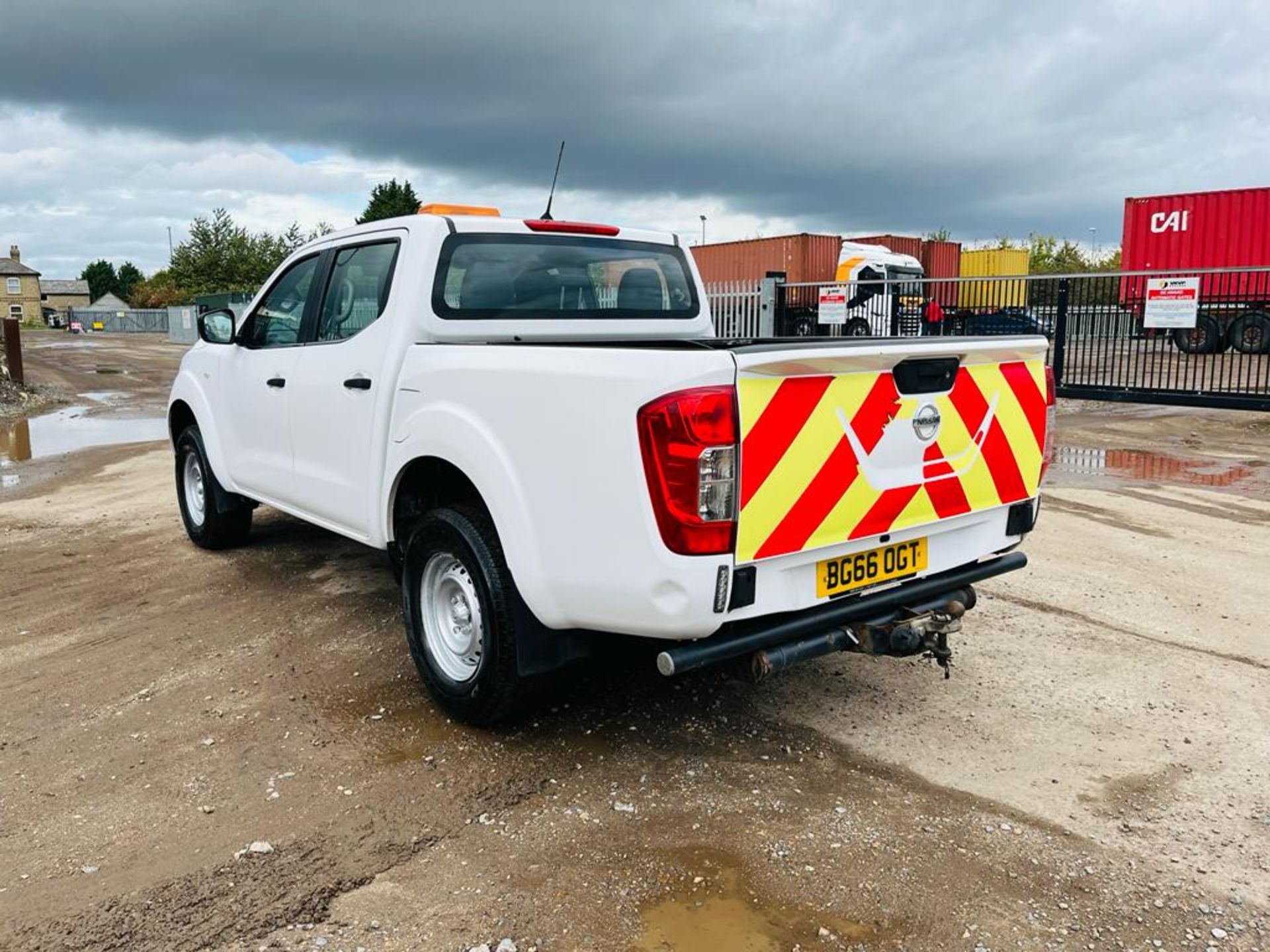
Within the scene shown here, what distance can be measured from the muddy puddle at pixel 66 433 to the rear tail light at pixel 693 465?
9.58 meters

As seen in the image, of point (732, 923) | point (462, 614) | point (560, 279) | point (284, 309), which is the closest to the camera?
point (732, 923)

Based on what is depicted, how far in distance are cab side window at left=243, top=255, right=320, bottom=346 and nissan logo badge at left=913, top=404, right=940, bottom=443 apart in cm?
316

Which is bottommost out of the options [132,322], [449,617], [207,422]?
[449,617]

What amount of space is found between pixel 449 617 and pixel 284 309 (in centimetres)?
233

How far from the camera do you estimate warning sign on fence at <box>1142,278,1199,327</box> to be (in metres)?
12.1

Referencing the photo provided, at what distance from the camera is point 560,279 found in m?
4.71

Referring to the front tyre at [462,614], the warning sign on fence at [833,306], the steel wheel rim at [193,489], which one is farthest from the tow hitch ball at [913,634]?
the warning sign on fence at [833,306]

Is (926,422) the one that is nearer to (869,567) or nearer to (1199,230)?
(869,567)

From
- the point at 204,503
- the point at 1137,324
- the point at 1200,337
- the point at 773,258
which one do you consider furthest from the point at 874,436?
the point at 773,258

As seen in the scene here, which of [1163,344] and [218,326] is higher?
[218,326]

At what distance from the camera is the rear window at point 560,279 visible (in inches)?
171

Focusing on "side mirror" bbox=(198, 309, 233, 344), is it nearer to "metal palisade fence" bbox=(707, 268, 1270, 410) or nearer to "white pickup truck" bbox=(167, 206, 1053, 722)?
"white pickup truck" bbox=(167, 206, 1053, 722)

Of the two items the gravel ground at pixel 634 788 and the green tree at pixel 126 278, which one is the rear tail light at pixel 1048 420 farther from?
the green tree at pixel 126 278

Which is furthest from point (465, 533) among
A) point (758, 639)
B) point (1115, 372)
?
point (1115, 372)
